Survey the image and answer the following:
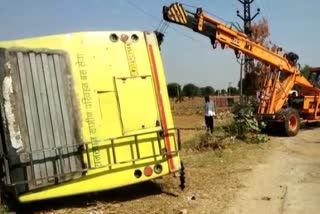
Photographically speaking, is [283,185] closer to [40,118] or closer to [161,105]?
[161,105]

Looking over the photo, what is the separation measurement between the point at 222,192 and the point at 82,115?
3076 mm

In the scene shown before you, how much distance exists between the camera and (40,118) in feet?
24.4

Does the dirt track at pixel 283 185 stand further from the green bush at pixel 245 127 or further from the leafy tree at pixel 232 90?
the leafy tree at pixel 232 90

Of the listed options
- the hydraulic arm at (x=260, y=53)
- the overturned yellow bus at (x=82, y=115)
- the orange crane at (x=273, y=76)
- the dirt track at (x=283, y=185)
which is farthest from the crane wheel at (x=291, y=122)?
the overturned yellow bus at (x=82, y=115)

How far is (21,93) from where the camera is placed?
289 inches

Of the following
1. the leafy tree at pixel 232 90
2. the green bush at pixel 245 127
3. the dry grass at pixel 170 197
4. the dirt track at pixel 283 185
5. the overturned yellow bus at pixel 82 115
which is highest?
the leafy tree at pixel 232 90

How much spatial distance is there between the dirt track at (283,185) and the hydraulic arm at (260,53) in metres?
4.81

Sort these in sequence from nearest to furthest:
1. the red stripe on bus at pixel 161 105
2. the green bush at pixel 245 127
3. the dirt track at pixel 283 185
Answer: the dirt track at pixel 283 185 → the red stripe on bus at pixel 161 105 → the green bush at pixel 245 127

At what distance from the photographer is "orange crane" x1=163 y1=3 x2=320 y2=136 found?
17156 millimetres

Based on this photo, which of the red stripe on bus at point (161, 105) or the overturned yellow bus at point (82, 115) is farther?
the red stripe on bus at point (161, 105)

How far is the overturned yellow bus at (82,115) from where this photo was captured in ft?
23.9

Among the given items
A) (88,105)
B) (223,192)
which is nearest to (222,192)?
(223,192)

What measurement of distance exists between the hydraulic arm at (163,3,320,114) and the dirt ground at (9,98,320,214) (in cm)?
529

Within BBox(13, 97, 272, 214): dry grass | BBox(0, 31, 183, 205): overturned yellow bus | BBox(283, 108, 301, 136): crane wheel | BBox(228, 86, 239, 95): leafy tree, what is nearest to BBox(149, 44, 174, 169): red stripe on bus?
BBox(0, 31, 183, 205): overturned yellow bus
